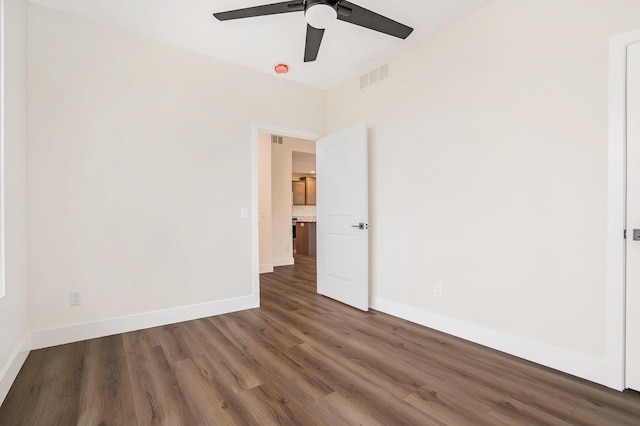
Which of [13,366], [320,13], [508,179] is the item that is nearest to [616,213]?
[508,179]

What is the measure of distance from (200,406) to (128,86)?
292cm

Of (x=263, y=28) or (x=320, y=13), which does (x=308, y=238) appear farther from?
(x=320, y=13)

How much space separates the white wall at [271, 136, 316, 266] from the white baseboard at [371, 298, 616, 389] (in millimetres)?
3784

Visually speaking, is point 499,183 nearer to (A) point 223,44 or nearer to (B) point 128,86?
(A) point 223,44

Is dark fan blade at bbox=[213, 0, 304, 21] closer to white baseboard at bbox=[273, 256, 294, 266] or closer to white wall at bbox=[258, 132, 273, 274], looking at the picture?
white wall at bbox=[258, 132, 273, 274]

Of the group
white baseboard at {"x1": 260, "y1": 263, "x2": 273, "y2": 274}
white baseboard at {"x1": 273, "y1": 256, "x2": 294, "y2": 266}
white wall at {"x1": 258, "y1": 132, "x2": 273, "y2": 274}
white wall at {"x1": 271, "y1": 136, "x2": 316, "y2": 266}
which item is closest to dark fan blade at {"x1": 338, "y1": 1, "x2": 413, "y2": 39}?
white wall at {"x1": 258, "y1": 132, "x2": 273, "y2": 274}

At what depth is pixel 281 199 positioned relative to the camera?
6.57m

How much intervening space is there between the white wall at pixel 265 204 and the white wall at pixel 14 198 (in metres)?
3.57

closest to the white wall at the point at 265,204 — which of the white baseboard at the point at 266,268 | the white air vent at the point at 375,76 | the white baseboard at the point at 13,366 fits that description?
the white baseboard at the point at 266,268

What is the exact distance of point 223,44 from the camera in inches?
124

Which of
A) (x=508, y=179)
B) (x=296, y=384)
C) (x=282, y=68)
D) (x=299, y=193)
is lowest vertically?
(x=296, y=384)

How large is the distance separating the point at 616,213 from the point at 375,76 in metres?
2.61

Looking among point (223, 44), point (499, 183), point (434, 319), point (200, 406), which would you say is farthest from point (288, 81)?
point (200, 406)

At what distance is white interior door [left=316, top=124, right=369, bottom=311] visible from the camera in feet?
11.5
